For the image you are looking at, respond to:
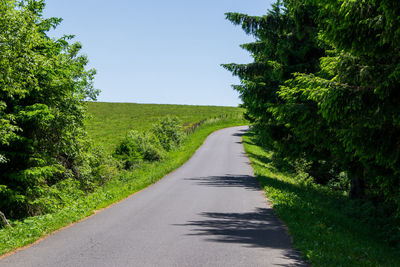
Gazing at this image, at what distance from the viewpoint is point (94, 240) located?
769 centimetres

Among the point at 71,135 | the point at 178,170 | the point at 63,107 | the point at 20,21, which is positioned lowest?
the point at 178,170

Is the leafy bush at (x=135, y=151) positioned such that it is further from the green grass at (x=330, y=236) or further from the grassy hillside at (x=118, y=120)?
the green grass at (x=330, y=236)

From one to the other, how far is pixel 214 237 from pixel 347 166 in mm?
6506

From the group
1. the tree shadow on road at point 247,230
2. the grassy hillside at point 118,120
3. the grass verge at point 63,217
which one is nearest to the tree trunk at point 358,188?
the tree shadow on road at point 247,230

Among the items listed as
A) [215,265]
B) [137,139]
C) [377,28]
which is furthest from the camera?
[137,139]

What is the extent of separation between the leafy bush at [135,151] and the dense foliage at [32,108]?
31.8ft

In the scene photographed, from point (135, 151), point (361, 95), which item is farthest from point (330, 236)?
point (135, 151)

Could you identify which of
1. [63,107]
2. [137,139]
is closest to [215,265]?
[63,107]

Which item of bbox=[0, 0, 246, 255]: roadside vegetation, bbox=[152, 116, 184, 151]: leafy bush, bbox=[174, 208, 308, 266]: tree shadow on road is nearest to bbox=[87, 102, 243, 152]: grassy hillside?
bbox=[152, 116, 184, 151]: leafy bush

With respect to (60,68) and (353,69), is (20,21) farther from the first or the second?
(353,69)

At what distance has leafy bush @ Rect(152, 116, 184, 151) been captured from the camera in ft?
122

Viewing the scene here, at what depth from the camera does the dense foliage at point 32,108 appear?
10211 mm

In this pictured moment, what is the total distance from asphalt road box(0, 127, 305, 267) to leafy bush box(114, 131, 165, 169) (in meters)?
11.7

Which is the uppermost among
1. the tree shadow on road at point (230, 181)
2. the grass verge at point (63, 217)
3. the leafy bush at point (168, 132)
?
the leafy bush at point (168, 132)
